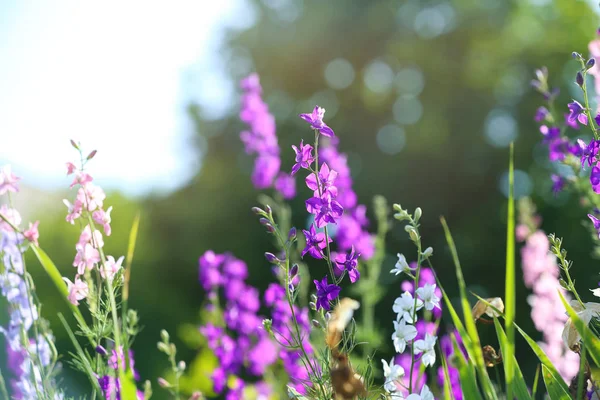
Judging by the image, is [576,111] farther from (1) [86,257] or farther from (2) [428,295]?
(1) [86,257]

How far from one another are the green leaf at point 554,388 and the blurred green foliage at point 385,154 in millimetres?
10936

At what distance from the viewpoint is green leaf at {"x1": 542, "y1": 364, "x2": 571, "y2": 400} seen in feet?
6.15

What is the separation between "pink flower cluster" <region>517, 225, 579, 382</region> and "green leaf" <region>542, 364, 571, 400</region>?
2609mm

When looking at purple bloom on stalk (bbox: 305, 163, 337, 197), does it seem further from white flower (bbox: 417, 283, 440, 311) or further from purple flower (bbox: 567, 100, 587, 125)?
purple flower (bbox: 567, 100, 587, 125)

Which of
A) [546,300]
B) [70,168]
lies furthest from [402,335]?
[546,300]

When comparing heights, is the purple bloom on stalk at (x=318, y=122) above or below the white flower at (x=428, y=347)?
above

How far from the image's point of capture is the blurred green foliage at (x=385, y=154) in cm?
1431

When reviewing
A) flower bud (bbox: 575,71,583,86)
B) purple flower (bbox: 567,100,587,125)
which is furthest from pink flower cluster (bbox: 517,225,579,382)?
flower bud (bbox: 575,71,583,86)

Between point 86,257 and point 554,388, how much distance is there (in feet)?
5.08

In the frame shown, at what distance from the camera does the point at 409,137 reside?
1692 centimetres

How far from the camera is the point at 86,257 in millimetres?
2070

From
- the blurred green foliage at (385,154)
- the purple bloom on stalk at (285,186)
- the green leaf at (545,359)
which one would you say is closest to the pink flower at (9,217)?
the green leaf at (545,359)

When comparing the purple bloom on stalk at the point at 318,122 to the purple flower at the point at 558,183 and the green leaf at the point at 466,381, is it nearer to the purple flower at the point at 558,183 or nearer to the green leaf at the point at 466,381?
the green leaf at the point at 466,381

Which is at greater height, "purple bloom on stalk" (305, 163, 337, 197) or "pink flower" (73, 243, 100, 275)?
"purple bloom on stalk" (305, 163, 337, 197)
